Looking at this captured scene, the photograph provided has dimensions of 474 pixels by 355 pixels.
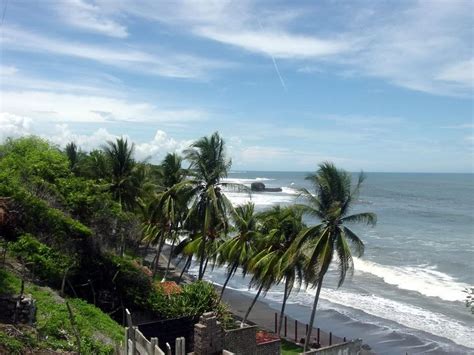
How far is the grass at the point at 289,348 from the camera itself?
22688 mm

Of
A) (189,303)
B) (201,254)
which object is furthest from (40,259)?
(201,254)

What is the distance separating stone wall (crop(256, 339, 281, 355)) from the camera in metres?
14.2

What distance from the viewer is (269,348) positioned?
1434 centimetres

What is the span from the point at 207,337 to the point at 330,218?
8.86 metres

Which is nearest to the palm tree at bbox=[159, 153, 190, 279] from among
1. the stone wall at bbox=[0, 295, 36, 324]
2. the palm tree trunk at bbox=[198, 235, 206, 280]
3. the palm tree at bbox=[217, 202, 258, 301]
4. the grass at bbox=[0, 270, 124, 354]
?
the palm tree trunk at bbox=[198, 235, 206, 280]

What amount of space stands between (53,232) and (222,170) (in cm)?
833

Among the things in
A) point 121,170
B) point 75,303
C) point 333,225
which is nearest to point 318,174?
point 333,225

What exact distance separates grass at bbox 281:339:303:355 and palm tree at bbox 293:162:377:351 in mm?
4617

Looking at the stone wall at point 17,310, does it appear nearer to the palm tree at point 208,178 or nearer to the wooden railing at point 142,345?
the wooden railing at point 142,345

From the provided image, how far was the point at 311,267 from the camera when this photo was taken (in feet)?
64.1

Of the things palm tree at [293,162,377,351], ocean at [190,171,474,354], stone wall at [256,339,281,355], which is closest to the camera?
stone wall at [256,339,281,355]

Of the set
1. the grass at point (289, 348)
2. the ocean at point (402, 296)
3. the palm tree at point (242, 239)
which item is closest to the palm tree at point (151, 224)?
the ocean at point (402, 296)

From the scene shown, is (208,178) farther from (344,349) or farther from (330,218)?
(344,349)

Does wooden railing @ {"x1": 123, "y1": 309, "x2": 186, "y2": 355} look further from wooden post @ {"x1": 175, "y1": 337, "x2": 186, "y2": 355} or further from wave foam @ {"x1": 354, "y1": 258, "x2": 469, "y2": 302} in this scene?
wave foam @ {"x1": 354, "y1": 258, "x2": 469, "y2": 302}
